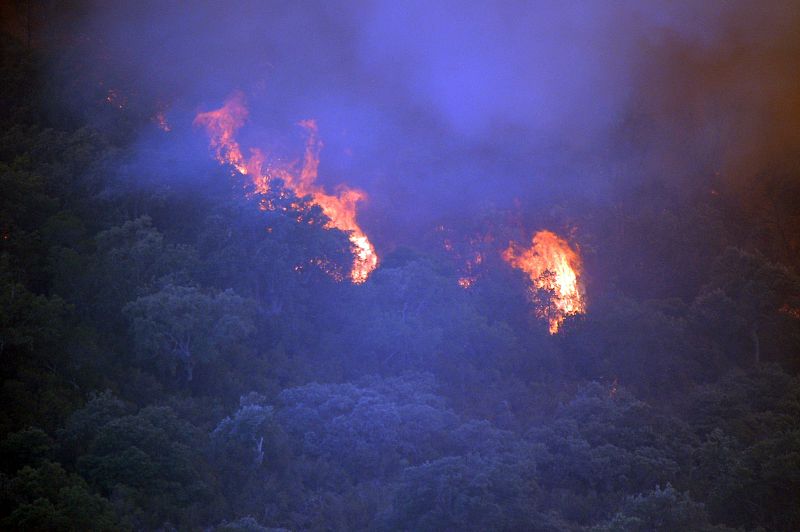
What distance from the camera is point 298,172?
3841 centimetres

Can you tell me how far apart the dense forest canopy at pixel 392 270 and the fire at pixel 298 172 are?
6.6 inches

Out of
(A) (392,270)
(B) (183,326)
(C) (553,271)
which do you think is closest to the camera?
(B) (183,326)

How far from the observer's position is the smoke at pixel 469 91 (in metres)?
40.6

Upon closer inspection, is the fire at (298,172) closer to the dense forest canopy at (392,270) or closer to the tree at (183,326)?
the dense forest canopy at (392,270)

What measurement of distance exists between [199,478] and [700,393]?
17.4m

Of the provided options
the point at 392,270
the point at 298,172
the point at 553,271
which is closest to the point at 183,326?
the point at 392,270

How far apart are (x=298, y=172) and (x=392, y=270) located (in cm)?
700

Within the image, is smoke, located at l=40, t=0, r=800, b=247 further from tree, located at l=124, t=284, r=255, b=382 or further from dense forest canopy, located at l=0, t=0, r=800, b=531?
tree, located at l=124, t=284, r=255, b=382

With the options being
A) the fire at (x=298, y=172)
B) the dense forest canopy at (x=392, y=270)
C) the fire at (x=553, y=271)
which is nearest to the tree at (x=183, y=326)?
the dense forest canopy at (x=392, y=270)

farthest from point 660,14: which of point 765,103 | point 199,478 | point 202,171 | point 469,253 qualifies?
point 199,478

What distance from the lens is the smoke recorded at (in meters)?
40.6

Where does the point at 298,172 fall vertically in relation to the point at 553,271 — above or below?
above

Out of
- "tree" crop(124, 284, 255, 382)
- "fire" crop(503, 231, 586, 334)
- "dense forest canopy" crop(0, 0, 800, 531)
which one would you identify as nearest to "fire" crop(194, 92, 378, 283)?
"dense forest canopy" crop(0, 0, 800, 531)

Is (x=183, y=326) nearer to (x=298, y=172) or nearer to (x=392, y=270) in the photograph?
(x=392, y=270)
